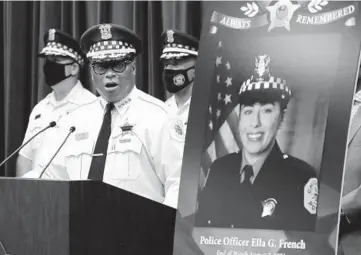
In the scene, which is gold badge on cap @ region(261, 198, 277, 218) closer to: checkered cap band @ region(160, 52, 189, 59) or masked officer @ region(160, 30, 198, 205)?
masked officer @ region(160, 30, 198, 205)

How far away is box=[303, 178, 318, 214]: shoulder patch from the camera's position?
1604 millimetres

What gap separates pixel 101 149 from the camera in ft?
9.37

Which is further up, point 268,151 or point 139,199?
point 268,151

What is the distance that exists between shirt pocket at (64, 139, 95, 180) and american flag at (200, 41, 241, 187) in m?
1.17

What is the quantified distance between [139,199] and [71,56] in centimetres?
208

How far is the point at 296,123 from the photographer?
5.39 ft

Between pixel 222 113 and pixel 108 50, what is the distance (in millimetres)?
1287

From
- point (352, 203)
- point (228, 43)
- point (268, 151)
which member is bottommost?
point (352, 203)

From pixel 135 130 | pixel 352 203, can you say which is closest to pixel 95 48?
pixel 135 130

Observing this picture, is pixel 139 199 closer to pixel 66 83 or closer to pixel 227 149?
pixel 227 149

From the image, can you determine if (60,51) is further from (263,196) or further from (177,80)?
(263,196)

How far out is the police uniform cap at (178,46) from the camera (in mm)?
3531

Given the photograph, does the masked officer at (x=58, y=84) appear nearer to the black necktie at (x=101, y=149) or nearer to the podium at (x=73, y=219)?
the black necktie at (x=101, y=149)

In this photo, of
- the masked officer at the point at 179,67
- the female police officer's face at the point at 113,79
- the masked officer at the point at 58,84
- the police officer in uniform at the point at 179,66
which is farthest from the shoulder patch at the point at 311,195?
the masked officer at the point at 58,84
